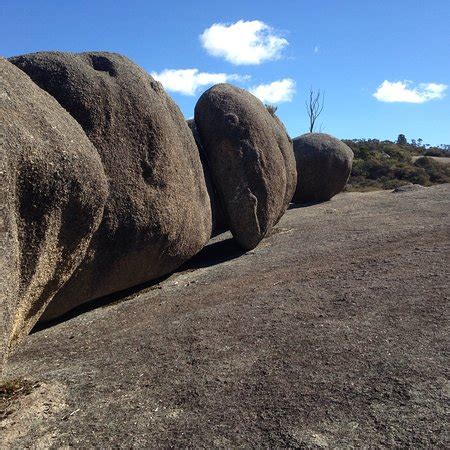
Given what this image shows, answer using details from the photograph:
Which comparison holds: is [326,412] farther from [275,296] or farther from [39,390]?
[275,296]

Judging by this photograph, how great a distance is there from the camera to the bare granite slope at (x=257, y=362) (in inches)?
120

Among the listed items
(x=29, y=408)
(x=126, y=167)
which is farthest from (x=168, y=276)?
(x=29, y=408)

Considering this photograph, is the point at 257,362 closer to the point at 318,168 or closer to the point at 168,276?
the point at 168,276

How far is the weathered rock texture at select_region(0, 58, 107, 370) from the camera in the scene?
353cm

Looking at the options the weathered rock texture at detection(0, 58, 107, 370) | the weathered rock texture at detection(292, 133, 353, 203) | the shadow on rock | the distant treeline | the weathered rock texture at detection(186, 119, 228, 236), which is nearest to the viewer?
the weathered rock texture at detection(0, 58, 107, 370)

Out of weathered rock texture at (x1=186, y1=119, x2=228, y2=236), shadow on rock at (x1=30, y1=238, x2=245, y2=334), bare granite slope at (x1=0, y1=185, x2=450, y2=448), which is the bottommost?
bare granite slope at (x1=0, y1=185, x2=450, y2=448)

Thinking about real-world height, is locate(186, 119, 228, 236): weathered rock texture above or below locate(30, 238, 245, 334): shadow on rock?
above

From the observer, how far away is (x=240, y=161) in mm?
7941

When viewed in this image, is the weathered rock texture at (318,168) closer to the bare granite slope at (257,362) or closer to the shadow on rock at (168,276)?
the shadow on rock at (168,276)

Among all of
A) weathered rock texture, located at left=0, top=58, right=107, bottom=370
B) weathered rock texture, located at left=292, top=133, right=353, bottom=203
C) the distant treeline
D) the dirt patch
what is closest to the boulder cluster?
weathered rock texture, located at left=0, top=58, right=107, bottom=370

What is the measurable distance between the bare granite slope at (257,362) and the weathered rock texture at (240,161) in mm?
1426

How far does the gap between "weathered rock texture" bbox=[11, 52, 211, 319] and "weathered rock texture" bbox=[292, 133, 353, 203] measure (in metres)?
8.64

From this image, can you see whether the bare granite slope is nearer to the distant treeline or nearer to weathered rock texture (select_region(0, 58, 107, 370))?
weathered rock texture (select_region(0, 58, 107, 370))

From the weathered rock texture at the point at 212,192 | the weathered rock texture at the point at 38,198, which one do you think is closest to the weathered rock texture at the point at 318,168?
the weathered rock texture at the point at 212,192
